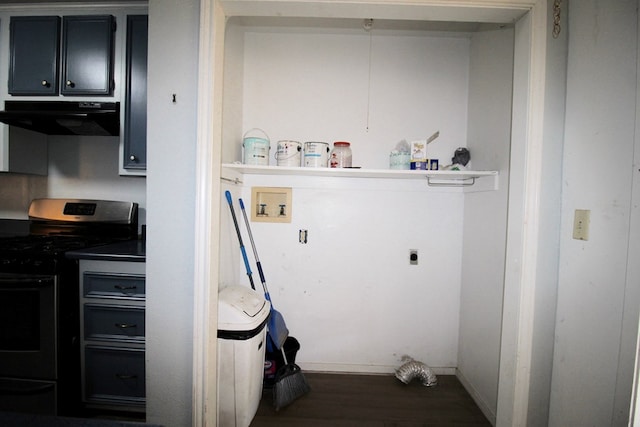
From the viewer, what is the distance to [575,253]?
106 cm

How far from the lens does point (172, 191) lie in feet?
3.92

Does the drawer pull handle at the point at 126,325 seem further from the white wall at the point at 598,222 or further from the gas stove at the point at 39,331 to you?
the white wall at the point at 598,222

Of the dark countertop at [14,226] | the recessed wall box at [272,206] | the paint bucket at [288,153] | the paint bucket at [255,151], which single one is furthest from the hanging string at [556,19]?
the dark countertop at [14,226]

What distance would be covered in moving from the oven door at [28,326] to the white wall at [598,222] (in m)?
2.42

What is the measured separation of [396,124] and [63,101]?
222 centimetres

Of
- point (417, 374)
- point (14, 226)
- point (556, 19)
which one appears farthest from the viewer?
point (14, 226)

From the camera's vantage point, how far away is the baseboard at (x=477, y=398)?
4.95 feet

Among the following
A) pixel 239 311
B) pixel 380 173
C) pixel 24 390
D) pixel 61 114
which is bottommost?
pixel 24 390

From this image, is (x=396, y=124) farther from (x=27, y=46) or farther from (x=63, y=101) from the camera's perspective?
(x=27, y=46)

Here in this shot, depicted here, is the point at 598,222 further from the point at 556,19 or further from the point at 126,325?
the point at 126,325

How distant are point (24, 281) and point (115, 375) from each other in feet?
2.19

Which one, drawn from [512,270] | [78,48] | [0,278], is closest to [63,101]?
[78,48]

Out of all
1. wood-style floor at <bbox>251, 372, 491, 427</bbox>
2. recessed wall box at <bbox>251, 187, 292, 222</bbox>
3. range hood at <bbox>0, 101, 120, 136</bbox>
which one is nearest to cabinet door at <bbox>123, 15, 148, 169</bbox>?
range hood at <bbox>0, 101, 120, 136</bbox>

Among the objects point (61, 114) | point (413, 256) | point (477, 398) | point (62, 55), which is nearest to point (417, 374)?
point (477, 398)
